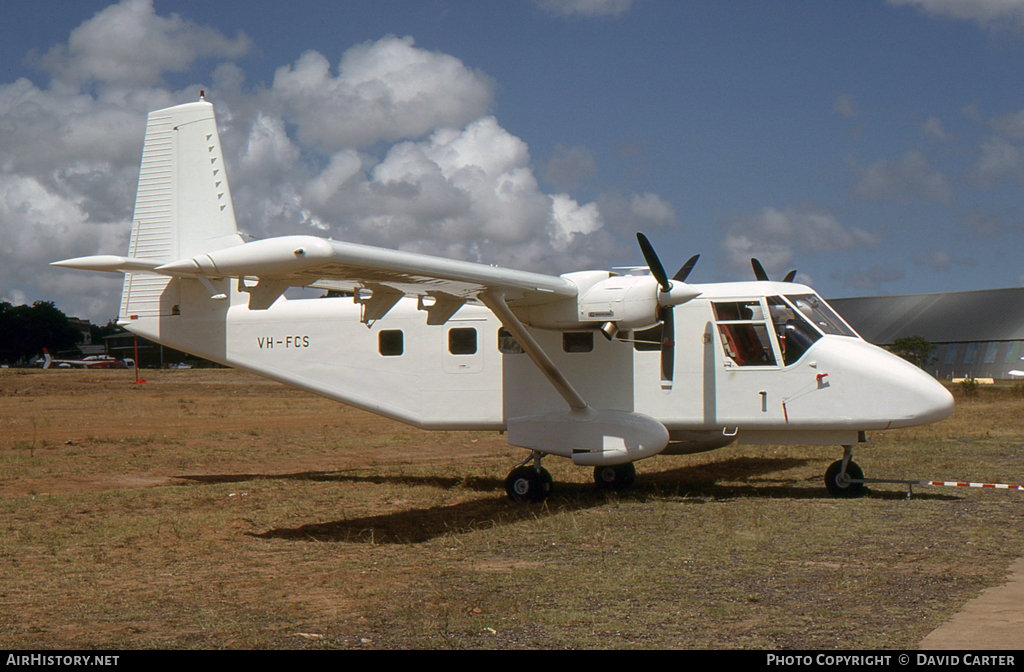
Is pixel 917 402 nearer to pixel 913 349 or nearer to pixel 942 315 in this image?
pixel 913 349

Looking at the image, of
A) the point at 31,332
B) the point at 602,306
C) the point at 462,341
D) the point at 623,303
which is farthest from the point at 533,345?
the point at 31,332

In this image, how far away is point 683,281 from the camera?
12.8m

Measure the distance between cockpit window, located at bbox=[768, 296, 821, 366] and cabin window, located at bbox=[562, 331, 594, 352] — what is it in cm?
259

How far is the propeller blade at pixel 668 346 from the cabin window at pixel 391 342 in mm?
4163

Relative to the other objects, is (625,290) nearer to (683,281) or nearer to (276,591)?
(683,281)

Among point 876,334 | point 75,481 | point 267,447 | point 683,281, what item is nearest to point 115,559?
point 75,481

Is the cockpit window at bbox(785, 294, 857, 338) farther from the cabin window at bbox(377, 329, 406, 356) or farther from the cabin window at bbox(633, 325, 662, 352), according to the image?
the cabin window at bbox(377, 329, 406, 356)

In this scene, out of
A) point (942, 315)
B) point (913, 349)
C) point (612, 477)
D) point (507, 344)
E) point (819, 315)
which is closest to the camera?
point (819, 315)

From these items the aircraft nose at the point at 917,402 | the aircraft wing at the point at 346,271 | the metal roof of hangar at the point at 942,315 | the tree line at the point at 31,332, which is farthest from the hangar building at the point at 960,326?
the tree line at the point at 31,332

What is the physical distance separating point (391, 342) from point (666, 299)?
465cm

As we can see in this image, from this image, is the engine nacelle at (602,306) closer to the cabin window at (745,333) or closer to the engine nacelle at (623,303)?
the engine nacelle at (623,303)

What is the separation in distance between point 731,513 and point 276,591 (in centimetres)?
588

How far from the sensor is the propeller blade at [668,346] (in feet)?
38.1

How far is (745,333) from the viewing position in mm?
11844
